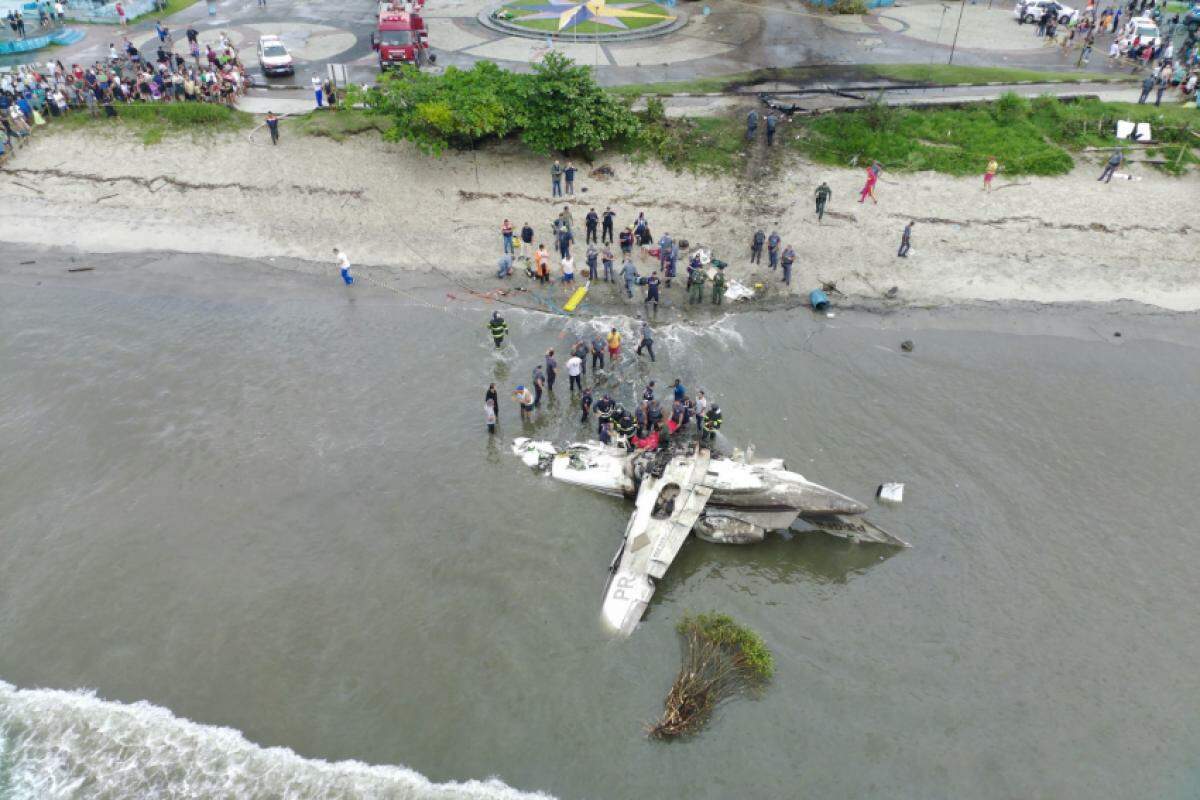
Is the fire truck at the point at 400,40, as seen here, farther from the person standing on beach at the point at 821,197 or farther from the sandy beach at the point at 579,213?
the person standing on beach at the point at 821,197

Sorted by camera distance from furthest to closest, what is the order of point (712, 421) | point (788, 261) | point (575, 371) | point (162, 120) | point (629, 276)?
1. point (162, 120)
2. point (788, 261)
3. point (629, 276)
4. point (575, 371)
5. point (712, 421)

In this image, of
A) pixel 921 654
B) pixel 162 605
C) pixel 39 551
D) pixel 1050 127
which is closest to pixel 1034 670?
pixel 921 654

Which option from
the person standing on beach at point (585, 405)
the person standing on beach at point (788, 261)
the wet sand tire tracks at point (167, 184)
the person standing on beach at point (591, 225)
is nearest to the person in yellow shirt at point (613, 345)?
the person standing on beach at point (585, 405)

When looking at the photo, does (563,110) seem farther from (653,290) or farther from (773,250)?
(773,250)

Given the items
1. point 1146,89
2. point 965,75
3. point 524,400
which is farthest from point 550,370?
point 1146,89

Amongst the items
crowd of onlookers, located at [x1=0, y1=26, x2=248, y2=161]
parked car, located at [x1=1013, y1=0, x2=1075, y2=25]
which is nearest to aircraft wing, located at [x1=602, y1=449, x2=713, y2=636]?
crowd of onlookers, located at [x1=0, y1=26, x2=248, y2=161]

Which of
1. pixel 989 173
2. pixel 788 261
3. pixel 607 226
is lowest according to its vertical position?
pixel 788 261

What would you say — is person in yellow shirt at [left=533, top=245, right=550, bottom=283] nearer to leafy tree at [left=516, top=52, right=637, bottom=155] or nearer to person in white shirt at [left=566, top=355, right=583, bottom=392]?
person in white shirt at [left=566, top=355, right=583, bottom=392]
